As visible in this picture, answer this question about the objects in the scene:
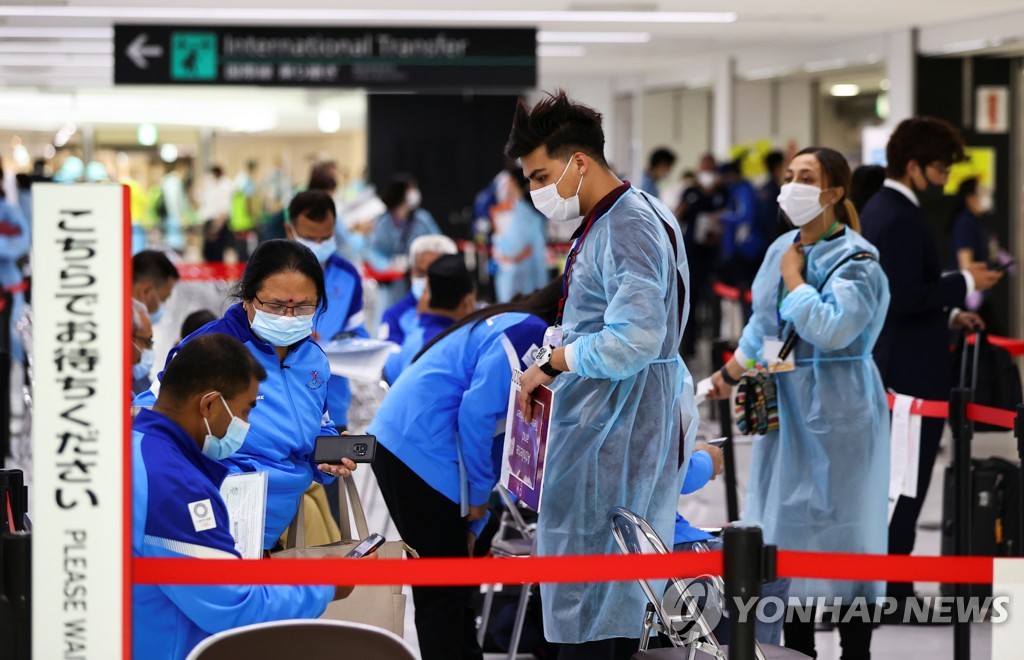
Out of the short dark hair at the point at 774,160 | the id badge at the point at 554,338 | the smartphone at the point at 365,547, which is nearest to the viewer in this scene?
the smartphone at the point at 365,547

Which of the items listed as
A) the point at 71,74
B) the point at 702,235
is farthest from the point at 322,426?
the point at 71,74

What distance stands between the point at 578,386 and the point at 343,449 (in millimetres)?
552

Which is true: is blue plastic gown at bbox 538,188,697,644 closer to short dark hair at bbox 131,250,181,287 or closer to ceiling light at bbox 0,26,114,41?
short dark hair at bbox 131,250,181,287

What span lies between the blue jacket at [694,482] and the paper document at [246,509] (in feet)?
3.51

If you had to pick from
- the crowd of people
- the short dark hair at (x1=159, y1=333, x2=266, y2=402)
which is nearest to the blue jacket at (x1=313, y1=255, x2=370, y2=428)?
the crowd of people

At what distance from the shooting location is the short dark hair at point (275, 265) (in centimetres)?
336

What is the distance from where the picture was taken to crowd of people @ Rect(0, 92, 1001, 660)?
8.80 feet

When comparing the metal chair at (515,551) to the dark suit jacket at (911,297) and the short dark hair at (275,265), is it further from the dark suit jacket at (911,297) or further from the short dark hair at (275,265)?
the dark suit jacket at (911,297)

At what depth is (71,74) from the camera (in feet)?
55.4

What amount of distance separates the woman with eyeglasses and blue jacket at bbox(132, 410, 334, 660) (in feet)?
1.80

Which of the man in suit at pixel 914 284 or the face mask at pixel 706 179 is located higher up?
the face mask at pixel 706 179

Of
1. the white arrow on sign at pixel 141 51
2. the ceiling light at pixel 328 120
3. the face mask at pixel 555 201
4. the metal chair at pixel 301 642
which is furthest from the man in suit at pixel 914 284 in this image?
the ceiling light at pixel 328 120

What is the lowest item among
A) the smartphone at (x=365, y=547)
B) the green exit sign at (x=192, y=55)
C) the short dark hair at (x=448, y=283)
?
the smartphone at (x=365, y=547)

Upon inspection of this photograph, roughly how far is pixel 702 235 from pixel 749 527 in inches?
438
